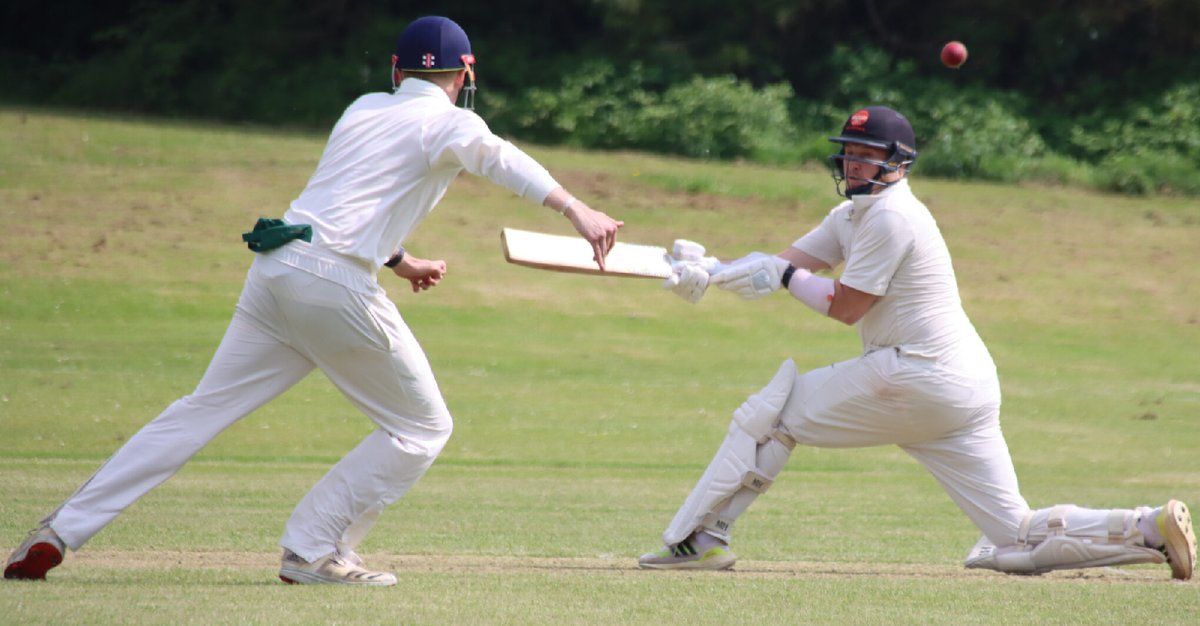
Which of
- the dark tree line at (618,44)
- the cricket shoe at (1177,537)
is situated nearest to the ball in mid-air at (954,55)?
the cricket shoe at (1177,537)

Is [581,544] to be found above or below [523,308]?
above

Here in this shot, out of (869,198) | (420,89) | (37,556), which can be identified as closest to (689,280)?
(869,198)

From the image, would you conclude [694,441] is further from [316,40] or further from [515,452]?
[316,40]

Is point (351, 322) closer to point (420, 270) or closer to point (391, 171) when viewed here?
point (391, 171)

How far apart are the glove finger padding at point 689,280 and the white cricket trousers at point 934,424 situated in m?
0.65

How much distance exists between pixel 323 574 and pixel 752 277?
213 centimetres

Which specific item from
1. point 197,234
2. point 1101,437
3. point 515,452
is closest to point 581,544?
point 515,452

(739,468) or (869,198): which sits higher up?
(869,198)

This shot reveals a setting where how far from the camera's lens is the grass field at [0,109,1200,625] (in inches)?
237

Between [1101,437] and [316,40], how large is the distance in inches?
780

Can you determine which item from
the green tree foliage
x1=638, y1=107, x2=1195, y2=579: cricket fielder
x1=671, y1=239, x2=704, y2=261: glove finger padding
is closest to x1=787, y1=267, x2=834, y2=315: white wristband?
x1=638, y1=107, x2=1195, y2=579: cricket fielder

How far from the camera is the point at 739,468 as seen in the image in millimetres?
6773

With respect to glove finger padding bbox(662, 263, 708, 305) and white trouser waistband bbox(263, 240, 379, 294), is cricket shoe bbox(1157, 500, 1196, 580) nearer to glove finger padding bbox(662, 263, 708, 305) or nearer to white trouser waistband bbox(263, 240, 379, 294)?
glove finger padding bbox(662, 263, 708, 305)

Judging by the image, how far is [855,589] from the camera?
6.23 meters
